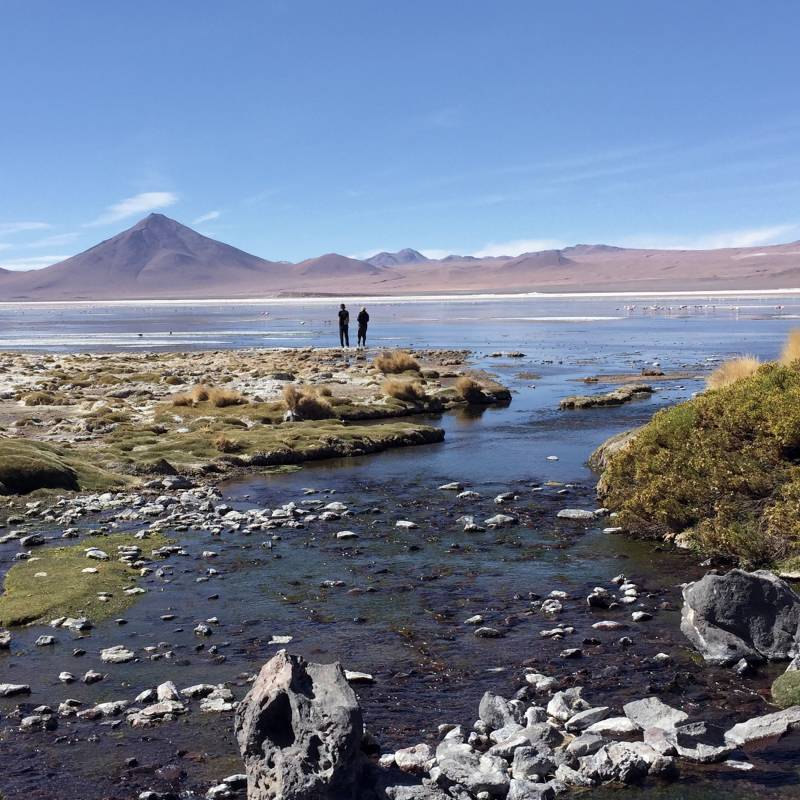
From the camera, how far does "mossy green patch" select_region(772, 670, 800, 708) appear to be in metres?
8.87

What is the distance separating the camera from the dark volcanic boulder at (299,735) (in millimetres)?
6551

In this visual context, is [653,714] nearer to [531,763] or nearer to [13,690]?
[531,763]

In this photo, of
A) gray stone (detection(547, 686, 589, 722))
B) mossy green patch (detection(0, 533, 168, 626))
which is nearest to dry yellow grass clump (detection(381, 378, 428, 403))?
mossy green patch (detection(0, 533, 168, 626))

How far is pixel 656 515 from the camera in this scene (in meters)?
15.2

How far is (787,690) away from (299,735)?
4992 mm

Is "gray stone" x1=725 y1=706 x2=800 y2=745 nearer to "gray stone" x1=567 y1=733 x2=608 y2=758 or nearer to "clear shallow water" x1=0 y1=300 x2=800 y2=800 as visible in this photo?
"clear shallow water" x1=0 y1=300 x2=800 y2=800

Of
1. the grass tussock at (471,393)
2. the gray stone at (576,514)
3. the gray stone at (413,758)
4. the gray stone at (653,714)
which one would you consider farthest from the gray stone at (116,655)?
the grass tussock at (471,393)

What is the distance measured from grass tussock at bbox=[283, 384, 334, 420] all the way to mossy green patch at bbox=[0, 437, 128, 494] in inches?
354

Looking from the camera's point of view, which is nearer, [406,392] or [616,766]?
[616,766]

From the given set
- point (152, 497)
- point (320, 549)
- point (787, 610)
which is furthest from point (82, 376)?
point (787, 610)

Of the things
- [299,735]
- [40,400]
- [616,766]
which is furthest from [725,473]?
[40,400]

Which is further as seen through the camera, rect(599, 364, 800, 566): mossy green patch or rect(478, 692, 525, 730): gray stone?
rect(599, 364, 800, 566): mossy green patch

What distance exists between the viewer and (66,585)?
42.6 ft

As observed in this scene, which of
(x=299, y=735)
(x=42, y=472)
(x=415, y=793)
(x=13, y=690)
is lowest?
(x=13, y=690)
